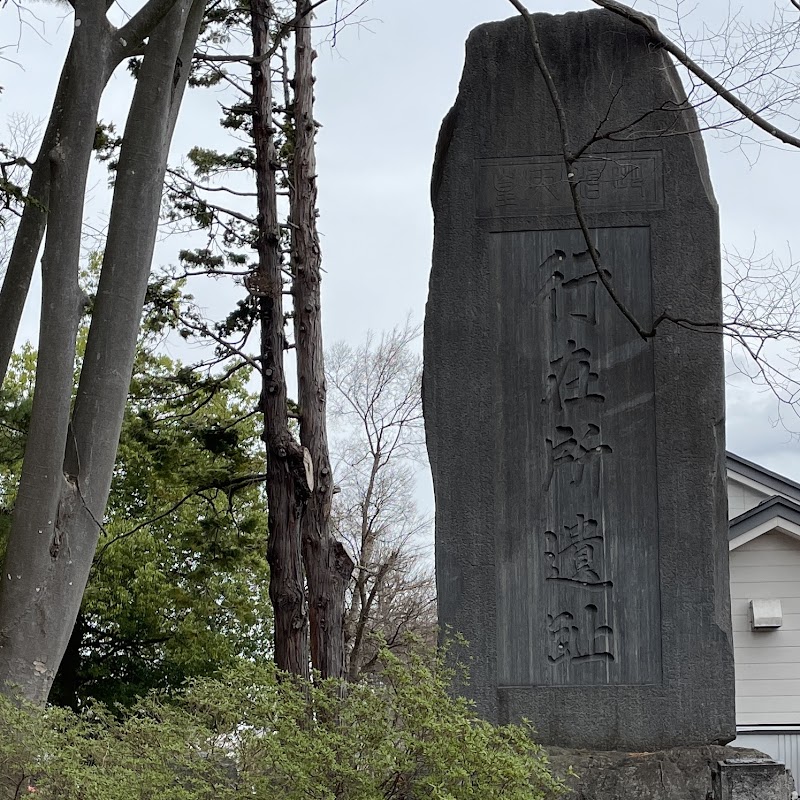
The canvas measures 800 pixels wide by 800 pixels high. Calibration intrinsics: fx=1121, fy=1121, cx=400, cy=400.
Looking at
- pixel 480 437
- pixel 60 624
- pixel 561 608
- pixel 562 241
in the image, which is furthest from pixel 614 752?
pixel 60 624

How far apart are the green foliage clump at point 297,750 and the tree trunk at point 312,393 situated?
625 cm

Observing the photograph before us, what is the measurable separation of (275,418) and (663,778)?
22.1 feet

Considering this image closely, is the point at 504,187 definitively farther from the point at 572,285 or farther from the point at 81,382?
the point at 81,382

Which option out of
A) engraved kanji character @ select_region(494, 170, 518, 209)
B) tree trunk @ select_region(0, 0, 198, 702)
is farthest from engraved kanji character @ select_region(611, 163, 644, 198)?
tree trunk @ select_region(0, 0, 198, 702)

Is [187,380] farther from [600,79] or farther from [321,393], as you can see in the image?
[600,79]

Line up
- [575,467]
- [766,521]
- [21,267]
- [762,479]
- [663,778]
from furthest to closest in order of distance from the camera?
[762,479] → [766,521] → [21,267] → [575,467] → [663,778]

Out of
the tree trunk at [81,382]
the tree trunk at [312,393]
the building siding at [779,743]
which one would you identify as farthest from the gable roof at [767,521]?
the tree trunk at [81,382]

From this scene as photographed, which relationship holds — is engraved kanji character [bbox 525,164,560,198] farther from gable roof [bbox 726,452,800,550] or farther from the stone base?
gable roof [bbox 726,452,800,550]

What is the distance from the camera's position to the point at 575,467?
5.17 meters

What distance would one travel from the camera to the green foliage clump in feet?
12.6

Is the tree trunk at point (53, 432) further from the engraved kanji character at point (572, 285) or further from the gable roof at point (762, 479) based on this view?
the gable roof at point (762, 479)

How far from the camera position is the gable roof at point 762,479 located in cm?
1165

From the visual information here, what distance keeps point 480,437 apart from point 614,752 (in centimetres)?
151

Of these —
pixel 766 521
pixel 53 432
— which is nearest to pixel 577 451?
pixel 53 432
